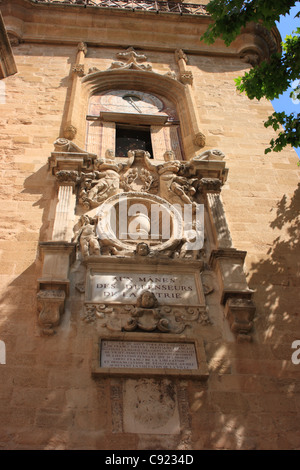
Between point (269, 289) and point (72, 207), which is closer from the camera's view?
point (269, 289)

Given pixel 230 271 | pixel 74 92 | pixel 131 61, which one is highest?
pixel 131 61

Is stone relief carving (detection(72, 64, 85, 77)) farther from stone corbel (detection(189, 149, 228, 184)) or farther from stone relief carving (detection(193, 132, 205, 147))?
stone corbel (detection(189, 149, 228, 184))

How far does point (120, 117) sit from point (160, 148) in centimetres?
160

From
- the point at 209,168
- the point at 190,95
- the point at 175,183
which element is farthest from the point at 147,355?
the point at 190,95

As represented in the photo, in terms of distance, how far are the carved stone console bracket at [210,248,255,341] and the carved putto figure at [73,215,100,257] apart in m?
2.04

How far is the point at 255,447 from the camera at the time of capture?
6.54 meters

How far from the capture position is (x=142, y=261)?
A: 853 centimetres

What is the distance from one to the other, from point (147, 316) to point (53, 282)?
1.55 m

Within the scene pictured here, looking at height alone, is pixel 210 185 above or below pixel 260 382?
above

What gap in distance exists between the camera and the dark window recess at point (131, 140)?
12.4m

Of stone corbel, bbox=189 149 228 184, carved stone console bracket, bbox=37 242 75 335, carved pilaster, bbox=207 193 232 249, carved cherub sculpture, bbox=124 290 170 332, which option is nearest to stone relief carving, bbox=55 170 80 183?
carved stone console bracket, bbox=37 242 75 335

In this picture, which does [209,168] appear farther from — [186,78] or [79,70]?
[79,70]

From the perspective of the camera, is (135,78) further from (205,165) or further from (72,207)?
(72,207)
